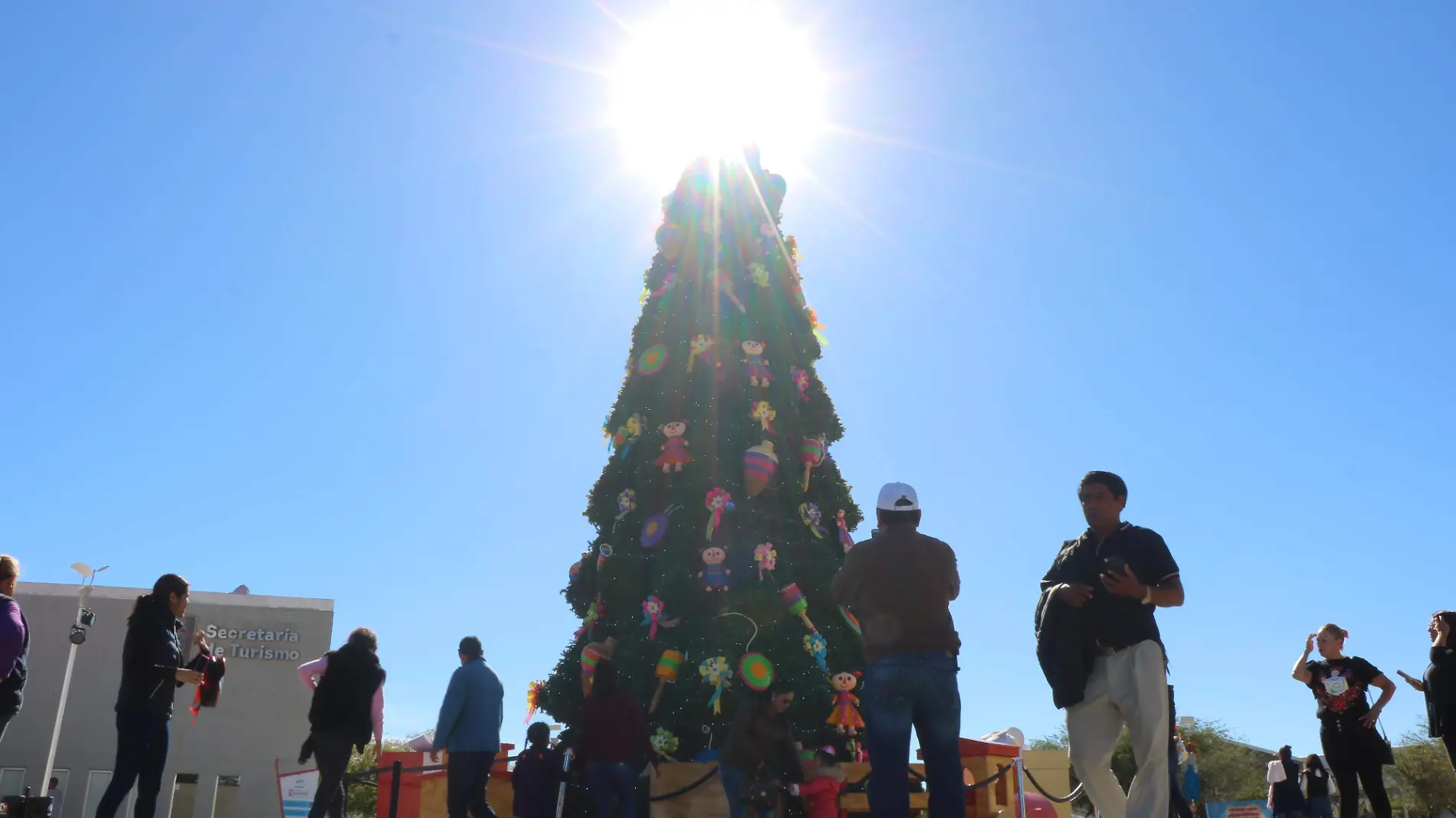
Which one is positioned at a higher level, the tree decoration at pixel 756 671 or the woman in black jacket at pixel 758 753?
the tree decoration at pixel 756 671

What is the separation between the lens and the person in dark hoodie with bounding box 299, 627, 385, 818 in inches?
257

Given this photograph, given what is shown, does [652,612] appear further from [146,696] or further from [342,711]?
[146,696]

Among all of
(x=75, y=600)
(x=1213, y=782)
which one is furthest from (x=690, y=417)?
(x=1213, y=782)

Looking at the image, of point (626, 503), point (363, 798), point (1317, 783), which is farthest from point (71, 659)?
point (1317, 783)

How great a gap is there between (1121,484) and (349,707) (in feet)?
15.9

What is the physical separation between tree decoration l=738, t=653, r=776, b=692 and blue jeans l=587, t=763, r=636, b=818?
1.81 m

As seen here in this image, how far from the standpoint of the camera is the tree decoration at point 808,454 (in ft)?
35.3

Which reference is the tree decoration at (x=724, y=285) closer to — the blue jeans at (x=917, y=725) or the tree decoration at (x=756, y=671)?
the tree decoration at (x=756, y=671)

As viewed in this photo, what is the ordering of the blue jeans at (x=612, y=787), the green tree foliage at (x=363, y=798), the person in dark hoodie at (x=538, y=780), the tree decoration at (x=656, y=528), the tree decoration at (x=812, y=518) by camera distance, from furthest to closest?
the green tree foliage at (x=363, y=798), the tree decoration at (x=812, y=518), the tree decoration at (x=656, y=528), the person in dark hoodie at (x=538, y=780), the blue jeans at (x=612, y=787)

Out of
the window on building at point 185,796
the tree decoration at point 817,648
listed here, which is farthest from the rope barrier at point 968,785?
the window on building at point 185,796

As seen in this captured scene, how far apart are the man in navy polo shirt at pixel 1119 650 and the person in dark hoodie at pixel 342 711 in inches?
172

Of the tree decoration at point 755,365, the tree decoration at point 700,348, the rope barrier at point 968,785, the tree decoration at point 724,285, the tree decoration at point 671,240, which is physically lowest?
the rope barrier at point 968,785

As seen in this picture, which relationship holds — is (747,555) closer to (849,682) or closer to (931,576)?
(849,682)

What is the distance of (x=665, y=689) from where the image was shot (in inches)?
363
